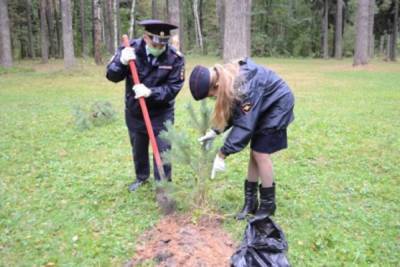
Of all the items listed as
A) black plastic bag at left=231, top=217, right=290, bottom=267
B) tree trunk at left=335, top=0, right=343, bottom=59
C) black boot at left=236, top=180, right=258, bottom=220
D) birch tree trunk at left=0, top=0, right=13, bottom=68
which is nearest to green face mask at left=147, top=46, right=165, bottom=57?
black boot at left=236, top=180, right=258, bottom=220

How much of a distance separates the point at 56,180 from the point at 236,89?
10.7 feet

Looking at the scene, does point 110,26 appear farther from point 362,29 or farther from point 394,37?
point 394,37

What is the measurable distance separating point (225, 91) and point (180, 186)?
1.34 meters

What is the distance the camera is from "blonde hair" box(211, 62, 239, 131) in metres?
3.36

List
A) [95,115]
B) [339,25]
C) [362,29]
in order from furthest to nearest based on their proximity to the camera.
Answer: [339,25] < [362,29] < [95,115]

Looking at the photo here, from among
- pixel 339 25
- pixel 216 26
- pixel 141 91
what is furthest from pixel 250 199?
pixel 216 26

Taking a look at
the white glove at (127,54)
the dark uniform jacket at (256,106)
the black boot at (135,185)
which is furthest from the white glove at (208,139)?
the black boot at (135,185)

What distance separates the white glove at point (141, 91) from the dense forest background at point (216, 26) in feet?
64.6

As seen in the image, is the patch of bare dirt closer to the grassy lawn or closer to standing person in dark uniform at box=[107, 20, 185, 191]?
the grassy lawn

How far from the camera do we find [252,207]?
168 inches

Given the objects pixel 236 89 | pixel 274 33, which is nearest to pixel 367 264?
pixel 236 89

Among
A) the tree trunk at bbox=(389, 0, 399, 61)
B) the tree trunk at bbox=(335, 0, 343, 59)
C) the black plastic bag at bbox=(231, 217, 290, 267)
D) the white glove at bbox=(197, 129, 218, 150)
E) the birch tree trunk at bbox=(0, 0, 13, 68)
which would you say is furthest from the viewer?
the tree trunk at bbox=(335, 0, 343, 59)

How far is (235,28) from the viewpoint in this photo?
1162 cm

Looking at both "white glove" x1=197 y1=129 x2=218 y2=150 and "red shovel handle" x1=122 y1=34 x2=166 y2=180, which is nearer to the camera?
"white glove" x1=197 y1=129 x2=218 y2=150
